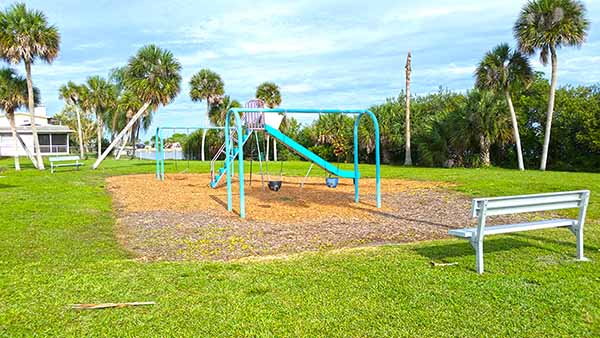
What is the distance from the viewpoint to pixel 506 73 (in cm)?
2342

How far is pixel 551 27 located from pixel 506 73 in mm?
2794

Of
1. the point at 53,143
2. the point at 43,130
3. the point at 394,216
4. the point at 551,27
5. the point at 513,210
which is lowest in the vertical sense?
the point at 394,216

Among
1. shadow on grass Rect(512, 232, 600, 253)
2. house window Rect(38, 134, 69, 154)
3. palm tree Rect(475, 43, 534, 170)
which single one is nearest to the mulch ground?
shadow on grass Rect(512, 232, 600, 253)

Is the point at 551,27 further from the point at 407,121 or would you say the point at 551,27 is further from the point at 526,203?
the point at 526,203

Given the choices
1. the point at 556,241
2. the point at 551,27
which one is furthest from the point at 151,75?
the point at 556,241

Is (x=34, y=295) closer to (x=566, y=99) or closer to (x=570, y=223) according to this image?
(x=570, y=223)

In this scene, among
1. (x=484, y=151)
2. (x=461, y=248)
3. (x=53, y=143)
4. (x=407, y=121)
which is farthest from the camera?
(x=53, y=143)

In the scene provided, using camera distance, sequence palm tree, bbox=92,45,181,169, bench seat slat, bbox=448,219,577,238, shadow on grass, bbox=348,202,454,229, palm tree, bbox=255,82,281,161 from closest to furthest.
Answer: bench seat slat, bbox=448,219,577,238 → shadow on grass, bbox=348,202,454,229 → palm tree, bbox=92,45,181,169 → palm tree, bbox=255,82,281,161

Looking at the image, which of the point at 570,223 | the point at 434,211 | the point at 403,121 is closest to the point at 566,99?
the point at 403,121

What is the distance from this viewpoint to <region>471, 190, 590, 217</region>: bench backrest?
4.96 metres

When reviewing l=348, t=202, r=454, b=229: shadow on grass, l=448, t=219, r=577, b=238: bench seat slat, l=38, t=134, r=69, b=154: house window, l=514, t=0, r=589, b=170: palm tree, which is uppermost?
l=514, t=0, r=589, b=170: palm tree

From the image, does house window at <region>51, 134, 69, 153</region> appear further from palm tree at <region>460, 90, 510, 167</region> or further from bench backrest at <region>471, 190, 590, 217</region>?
bench backrest at <region>471, 190, 590, 217</region>

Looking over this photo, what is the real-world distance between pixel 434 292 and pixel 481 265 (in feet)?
3.11

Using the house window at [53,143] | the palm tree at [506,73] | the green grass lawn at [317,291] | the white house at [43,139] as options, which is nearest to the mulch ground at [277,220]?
the green grass lawn at [317,291]
